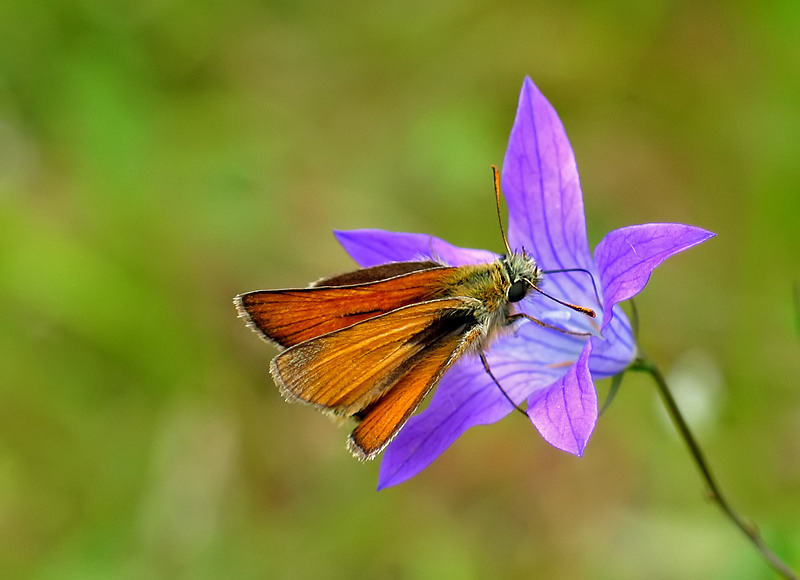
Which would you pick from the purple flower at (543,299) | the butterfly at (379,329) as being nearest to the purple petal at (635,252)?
the purple flower at (543,299)

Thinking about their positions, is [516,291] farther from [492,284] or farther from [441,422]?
[441,422]

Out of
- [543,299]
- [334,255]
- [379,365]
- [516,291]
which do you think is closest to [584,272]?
[543,299]

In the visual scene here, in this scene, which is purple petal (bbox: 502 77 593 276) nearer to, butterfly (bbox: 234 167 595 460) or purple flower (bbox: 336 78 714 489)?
purple flower (bbox: 336 78 714 489)

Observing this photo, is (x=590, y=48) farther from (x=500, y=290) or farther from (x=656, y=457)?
(x=500, y=290)

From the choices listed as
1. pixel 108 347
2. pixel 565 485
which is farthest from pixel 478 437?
pixel 108 347

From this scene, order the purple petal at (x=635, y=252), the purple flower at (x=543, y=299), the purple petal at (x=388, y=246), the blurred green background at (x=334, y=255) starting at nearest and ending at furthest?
the purple petal at (x=635, y=252), the purple flower at (x=543, y=299), the purple petal at (x=388, y=246), the blurred green background at (x=334, y=255)

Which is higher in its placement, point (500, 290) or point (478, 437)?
point (500, 290)

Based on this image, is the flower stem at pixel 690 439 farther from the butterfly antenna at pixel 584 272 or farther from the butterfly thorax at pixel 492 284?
the butterfly thorax at pixel 492 284
